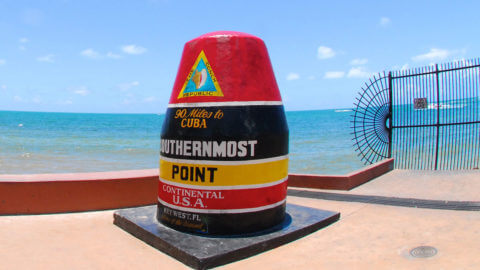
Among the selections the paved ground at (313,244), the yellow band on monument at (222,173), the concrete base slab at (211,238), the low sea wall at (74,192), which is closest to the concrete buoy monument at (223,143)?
the yellow band on monument at (222,173)

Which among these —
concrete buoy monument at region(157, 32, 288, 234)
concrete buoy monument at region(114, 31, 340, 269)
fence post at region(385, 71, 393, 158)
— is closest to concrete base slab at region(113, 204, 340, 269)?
concrete buoy monument at region(114, 31, 340, 269)

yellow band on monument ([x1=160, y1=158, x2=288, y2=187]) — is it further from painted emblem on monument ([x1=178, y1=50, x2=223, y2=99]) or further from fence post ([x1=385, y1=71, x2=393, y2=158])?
fence post ([x1=385, y1=71, x2=393, y2=158])

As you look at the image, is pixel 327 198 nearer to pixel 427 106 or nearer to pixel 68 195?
pixel 68 195

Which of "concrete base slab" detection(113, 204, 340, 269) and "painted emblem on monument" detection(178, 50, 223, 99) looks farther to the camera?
"painted emblem on monument" detection(178, 50, 223, 99)

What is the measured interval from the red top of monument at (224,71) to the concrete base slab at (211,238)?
1524 millimetres

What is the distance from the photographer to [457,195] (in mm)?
6516

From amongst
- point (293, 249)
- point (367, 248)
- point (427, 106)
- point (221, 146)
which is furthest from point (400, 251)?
point (427, 106)

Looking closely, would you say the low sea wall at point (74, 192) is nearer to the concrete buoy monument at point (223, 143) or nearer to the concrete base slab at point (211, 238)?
the concrete base slab at point (211, 238)

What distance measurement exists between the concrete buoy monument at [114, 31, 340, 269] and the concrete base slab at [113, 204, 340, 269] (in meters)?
0.01

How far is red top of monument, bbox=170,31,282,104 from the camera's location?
434 cm

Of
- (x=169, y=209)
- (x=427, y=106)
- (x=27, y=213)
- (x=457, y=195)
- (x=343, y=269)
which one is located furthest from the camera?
(x=427, y=106)

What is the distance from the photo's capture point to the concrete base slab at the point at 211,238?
367 cm

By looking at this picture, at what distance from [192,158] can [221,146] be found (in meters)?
0.37

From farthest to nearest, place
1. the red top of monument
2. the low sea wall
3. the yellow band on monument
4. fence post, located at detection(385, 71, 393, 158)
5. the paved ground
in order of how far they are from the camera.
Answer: fence post, located at detection(385, 71, 393, 158), the low sea wall, the red top of monument, the yellow band on monument, the paved ground
